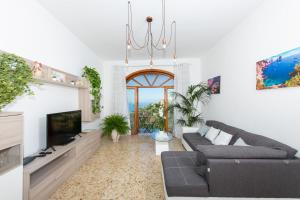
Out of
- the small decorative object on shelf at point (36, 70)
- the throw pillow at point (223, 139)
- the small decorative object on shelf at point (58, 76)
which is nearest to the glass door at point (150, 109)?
the throw pillow at point (223, 139)

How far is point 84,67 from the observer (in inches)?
153

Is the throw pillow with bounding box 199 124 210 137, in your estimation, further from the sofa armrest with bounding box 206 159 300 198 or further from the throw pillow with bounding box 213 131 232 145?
the sofa armrest with bounding box 206 159 300 198

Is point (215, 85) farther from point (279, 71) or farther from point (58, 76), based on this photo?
Result: point (58, 76)

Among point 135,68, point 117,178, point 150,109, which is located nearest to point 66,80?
point 117,178

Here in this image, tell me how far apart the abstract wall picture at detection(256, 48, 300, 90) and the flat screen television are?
11.1 feet

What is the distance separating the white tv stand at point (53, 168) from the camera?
5.70ft

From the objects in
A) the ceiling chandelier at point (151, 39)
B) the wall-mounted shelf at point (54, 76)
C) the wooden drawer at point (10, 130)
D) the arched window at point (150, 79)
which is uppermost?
the ceiling chandelier at point (151, 39)

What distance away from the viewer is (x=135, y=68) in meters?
5.49

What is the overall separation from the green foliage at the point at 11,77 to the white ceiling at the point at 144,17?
4.90ft

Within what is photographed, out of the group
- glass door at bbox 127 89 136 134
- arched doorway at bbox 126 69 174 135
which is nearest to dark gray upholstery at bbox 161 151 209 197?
arched doorway at bbox 126 69 174 135

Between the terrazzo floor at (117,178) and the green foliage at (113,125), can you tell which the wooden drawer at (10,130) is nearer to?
the terrazzo floor at (117,178)

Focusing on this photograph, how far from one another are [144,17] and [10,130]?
102 inches

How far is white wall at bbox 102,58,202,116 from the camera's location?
5293mm

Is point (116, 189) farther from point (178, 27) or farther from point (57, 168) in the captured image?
point (178, 27)
